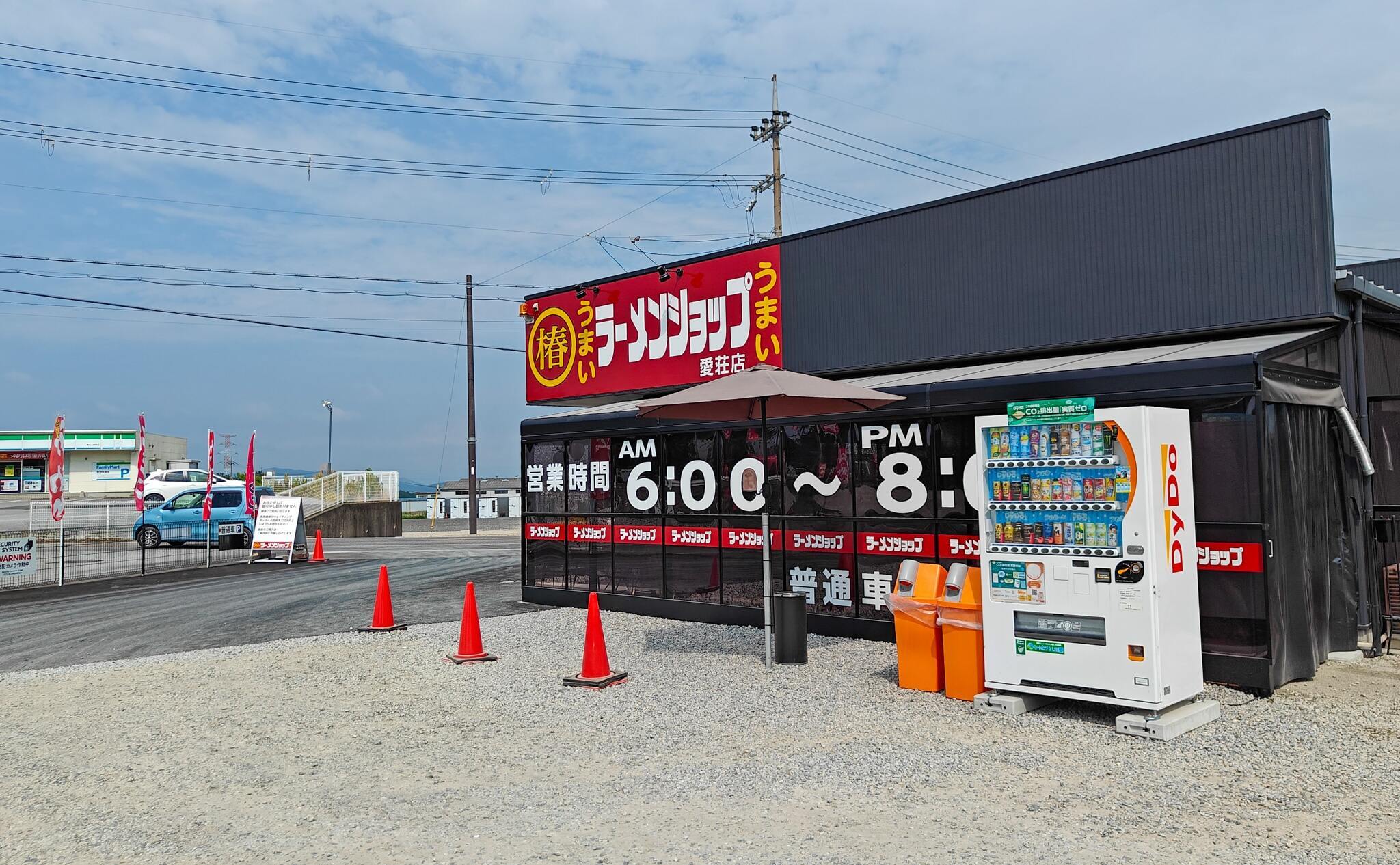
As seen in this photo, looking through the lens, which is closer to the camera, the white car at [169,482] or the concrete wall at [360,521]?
the white car at [169,482]

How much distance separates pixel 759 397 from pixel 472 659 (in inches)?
162

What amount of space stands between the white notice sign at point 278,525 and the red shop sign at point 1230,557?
2099 cm

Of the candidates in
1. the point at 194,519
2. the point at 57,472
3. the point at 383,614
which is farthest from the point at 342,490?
the point at 383,614

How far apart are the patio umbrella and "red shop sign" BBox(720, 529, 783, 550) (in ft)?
5.26

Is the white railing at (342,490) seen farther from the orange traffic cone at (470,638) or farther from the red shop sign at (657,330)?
the orange traffic cone at (470,638)

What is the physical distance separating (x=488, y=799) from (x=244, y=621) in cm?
960

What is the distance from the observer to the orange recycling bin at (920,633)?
8312mm

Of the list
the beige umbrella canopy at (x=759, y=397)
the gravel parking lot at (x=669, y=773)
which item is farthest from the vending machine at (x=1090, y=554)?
the beige umbrella canopy at (x=759, y=397)

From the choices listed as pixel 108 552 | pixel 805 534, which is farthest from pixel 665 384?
pixel 108 552

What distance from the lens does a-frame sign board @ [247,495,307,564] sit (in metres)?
23.8

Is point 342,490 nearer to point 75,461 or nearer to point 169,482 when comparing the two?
point 169,482

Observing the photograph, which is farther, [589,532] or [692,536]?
[589,532]

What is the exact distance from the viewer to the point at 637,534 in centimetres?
1359

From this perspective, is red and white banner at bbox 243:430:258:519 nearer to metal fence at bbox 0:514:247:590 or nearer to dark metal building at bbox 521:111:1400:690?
metal fence at bbox 0:514:247:590
